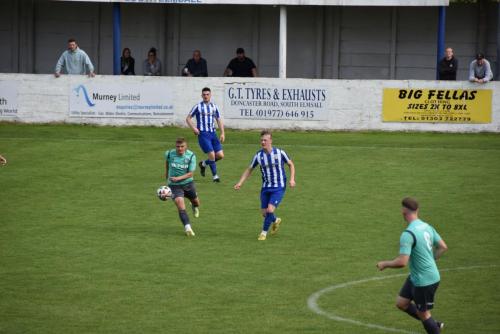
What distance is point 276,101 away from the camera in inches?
1257

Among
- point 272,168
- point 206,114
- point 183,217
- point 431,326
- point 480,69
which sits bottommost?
point 431,326

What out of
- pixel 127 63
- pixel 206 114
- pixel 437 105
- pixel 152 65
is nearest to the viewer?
pixel 206 114

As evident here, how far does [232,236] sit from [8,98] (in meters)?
16.0

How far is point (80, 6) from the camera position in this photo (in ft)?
139

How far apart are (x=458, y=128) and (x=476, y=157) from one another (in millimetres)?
3905

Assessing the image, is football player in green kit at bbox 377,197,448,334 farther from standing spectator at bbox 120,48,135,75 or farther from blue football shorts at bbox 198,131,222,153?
standing spectator at bbox 120,48,135,75

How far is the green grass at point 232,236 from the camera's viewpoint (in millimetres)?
13711

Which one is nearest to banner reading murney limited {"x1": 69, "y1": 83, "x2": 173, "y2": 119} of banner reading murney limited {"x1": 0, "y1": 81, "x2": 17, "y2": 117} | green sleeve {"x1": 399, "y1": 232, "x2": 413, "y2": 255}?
banner reading murney limited {"x1": 0, "y1": 81, "x2": 17, "y2": 117}

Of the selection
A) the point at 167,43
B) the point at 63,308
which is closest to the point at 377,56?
the point at 167,43

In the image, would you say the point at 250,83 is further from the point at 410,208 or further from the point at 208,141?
the point at 410,208

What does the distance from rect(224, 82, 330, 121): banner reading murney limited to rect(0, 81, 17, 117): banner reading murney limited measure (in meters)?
6.75

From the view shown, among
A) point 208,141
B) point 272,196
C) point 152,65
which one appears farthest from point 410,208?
point 152,65

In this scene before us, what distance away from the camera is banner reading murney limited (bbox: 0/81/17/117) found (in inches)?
1278

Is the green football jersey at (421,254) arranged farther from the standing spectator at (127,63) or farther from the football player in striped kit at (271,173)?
the standing spectator at (127,63)
